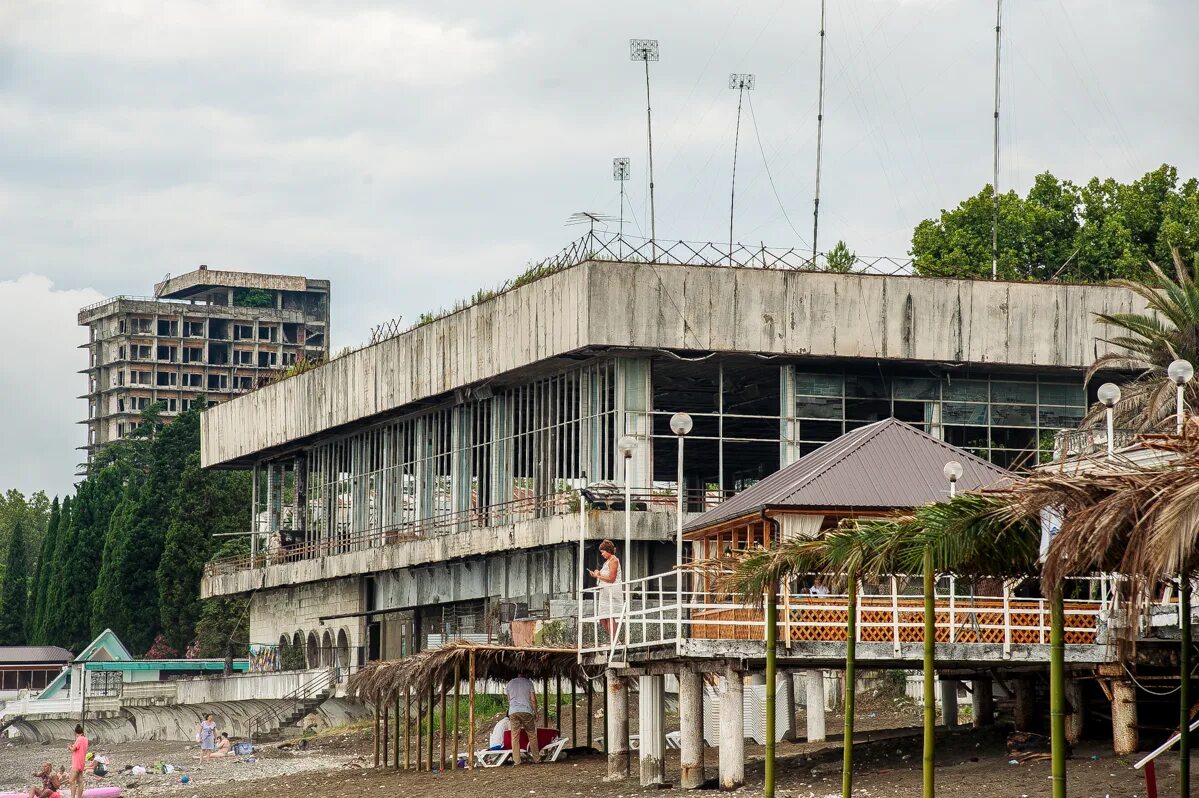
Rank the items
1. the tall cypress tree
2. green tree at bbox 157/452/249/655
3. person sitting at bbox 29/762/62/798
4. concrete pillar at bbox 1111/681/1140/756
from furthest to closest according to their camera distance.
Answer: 1. the tall cypress tree
2. green tree at bbox 157/452/249/655
3. person sitting at bbox 29/762/62/798
4. concrete pillar at bbox 1111/681/1140/756

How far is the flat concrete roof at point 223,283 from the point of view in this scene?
165625mm

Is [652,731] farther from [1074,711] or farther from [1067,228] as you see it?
[1067,228]

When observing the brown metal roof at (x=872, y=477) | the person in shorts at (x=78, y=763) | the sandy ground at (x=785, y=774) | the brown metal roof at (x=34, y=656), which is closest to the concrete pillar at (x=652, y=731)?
the sandy ground at (x=785, y=774)

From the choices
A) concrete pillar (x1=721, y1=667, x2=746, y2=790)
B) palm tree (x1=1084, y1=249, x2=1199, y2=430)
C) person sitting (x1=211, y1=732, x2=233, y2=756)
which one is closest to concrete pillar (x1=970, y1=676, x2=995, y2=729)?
concrete pillar (x1=721, y1=667, x2=746, y2=790)

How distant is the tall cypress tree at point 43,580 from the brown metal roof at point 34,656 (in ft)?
21.6

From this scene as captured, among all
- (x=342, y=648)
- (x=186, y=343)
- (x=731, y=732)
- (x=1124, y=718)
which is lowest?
(x=342, y=648)

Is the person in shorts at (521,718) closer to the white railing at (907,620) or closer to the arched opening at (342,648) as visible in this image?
the white railing at (907,620)

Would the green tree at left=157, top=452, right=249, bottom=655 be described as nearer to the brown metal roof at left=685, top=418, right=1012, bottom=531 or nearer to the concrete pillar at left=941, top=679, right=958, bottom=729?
the concrete pillar at left=941, top=679, right=958, bottom=729

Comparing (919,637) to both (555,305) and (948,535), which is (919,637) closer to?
(948,535)

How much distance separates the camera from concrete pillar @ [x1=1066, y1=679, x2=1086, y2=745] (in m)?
27.2

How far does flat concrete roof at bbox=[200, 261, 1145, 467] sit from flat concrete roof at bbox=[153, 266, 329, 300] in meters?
115

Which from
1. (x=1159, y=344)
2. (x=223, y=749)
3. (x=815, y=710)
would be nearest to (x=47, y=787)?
(x=815, y=710)

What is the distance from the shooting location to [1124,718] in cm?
2511

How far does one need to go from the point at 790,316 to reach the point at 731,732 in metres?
24.6
